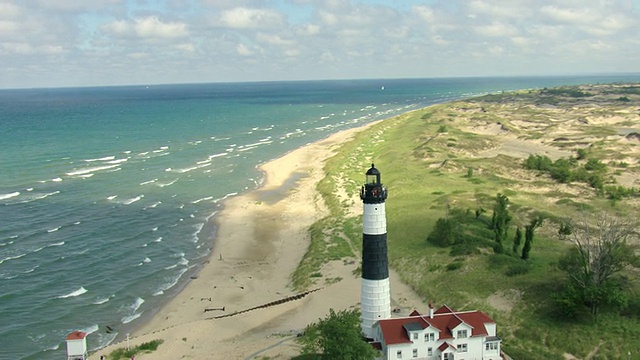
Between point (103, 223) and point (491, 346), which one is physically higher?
point (491, 346)

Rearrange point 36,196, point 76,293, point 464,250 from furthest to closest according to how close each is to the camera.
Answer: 1. point 36,196
2. point 76,293
3. point 464,250

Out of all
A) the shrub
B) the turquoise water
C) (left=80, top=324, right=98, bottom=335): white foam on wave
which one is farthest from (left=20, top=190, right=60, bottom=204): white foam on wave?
the shrub

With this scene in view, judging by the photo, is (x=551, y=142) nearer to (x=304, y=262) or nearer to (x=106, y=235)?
(x=304, y=262)

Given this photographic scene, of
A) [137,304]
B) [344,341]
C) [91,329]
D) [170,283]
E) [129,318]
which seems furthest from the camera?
[170,283]

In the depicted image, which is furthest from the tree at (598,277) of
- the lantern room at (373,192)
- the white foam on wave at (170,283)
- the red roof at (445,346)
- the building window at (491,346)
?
the white foam on wave at (170,283)

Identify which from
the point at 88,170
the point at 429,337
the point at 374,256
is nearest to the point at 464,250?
the point at 429,337

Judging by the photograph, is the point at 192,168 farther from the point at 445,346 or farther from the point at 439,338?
the point at 445,346

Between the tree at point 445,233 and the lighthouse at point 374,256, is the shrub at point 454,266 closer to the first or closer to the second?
the tree at point 445,233

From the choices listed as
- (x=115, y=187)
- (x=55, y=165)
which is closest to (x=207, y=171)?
(x=115, y=187)
